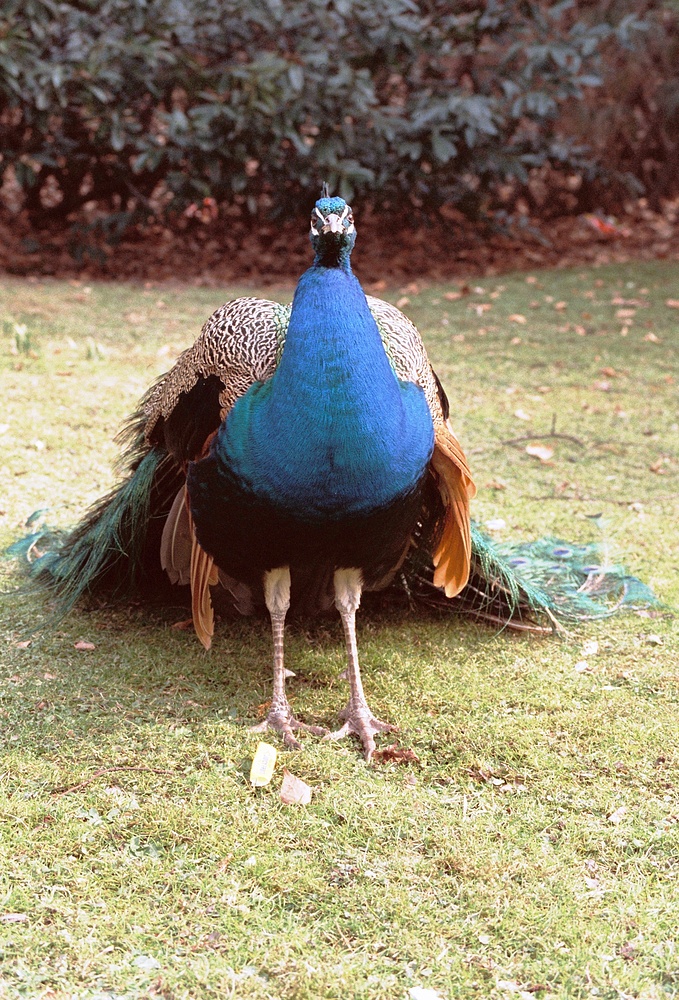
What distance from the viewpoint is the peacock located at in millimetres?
2887

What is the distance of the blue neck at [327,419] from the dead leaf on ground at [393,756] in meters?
0.66

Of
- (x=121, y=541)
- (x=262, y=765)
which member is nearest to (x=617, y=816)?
(x=262, y=765)

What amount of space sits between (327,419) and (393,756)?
0.93 metres

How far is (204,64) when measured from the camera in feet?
28.5

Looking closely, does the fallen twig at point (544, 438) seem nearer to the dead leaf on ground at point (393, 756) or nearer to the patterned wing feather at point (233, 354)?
the patterned wing feather at point (233, 354)

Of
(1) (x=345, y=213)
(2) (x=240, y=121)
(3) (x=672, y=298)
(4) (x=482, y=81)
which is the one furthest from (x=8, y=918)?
(4) (x=482, y=81)

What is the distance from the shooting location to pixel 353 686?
3.26 meters

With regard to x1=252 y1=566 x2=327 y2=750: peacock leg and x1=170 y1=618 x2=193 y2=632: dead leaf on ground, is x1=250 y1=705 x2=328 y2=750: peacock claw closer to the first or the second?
x1=252 y1=566 x2=327 y2=750: peacock leg

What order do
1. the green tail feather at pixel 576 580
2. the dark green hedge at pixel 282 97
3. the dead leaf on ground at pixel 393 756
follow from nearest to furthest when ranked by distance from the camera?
the dead leaf on ground at pixel 393 756, the green tail feather at pixel 576 580, the dark green hedge at pixel 282 97

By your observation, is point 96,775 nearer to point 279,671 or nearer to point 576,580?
point 279,671

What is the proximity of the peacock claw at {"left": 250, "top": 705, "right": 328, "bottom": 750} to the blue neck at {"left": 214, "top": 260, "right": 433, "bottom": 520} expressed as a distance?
625 mm

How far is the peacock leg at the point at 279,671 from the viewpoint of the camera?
3191 millimetres

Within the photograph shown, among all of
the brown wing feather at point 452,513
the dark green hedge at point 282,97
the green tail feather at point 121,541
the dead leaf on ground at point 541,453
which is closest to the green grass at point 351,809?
the green tail feather at point 121,541

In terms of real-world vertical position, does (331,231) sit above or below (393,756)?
above
